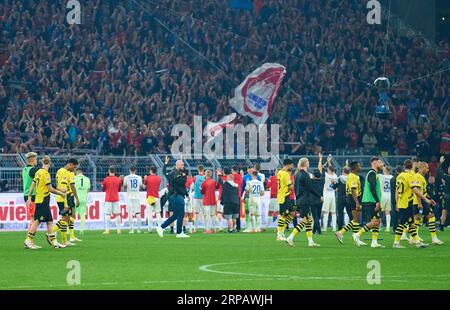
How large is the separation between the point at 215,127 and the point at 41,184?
58.8 ft

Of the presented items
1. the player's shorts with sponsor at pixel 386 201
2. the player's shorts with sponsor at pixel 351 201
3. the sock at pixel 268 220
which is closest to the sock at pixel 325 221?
the player's shorts with sponsor at pixel 386 201

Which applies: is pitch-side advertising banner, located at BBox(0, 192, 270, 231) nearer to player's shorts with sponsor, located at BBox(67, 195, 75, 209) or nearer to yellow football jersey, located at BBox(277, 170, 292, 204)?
player's shorts with sponsor, located at BBox(67, 195, 75, 209)

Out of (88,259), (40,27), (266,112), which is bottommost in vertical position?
(88,259)

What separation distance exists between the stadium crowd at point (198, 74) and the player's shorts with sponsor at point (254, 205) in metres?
6.35

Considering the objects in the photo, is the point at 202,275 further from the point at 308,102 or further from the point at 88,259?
the point at 308,102

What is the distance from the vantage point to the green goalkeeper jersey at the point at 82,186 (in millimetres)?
35750

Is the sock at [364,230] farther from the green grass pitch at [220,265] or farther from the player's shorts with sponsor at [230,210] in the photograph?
the player's shorts with sponsor at [230,210]

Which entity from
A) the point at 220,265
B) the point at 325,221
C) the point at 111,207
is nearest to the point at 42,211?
the point at 220,265

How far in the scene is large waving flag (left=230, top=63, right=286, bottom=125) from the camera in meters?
44.6

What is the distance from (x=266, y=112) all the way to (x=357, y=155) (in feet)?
14.0

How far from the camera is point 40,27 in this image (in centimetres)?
4584

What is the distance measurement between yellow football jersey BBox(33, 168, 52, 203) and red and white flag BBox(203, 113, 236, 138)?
57.7 ft

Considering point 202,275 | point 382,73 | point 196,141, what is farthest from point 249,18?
point 202,275

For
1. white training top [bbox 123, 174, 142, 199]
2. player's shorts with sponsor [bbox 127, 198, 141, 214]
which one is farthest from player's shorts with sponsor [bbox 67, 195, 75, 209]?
player's shorts with sponsor [bbox 127, 198, 141, 214]
